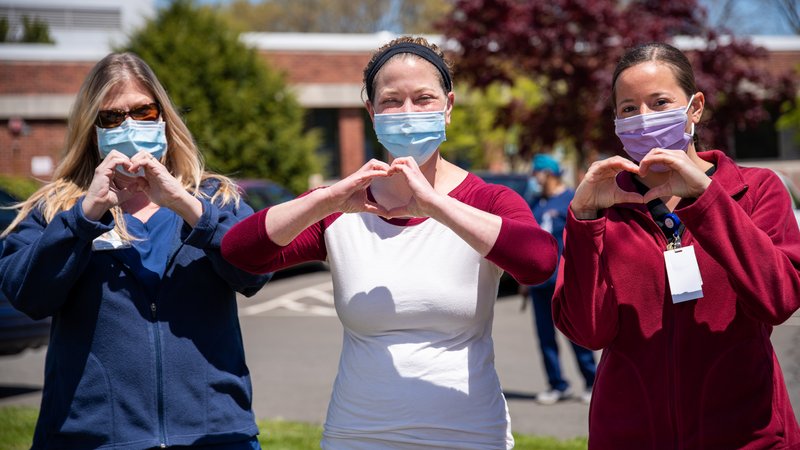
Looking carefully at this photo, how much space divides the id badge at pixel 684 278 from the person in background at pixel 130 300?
4.43 feet

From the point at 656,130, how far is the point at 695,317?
0.55 m

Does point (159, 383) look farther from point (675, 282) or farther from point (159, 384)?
point (675, 282)

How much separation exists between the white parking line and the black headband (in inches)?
443

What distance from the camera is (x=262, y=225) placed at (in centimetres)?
288

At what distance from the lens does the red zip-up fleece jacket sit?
2.53 m

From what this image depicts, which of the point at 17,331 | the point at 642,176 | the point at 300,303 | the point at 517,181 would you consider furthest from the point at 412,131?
the point at 300,303

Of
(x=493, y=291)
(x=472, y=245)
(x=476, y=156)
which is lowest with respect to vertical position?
(x=476, y=156)

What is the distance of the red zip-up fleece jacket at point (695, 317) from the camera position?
2531mm

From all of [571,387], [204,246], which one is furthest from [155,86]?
[571,387]

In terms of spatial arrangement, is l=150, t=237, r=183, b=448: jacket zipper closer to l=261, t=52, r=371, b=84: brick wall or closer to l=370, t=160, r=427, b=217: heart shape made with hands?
l=370, t=160, r=427, b=217: heart shape made with hands

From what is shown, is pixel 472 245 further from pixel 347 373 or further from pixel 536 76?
pixel 536 76

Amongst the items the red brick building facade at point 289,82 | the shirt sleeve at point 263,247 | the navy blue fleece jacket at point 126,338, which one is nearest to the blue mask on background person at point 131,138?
the navy blue fleece jacket at point 126,338

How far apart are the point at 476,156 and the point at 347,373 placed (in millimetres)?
27571

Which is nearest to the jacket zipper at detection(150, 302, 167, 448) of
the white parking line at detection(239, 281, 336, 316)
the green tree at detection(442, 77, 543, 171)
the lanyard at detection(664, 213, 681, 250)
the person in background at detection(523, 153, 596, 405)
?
the lanyard at detection(664, 213, 681, 250)
